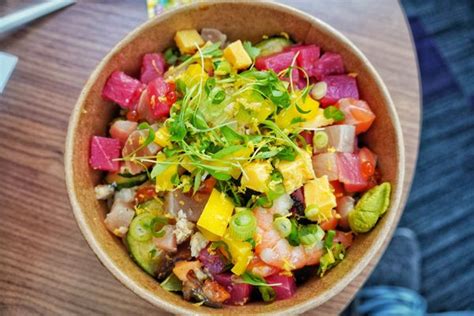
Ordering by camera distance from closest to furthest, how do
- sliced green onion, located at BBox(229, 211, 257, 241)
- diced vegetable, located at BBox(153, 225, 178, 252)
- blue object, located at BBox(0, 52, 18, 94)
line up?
sliced green onion, located at BBox(229, 211, 257, 241)
diced vegetable, located at BBox(153, 225, 178, 252)
blue object, located at BBox(0, 52, 18, 94)

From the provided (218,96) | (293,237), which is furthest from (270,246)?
(218,96)

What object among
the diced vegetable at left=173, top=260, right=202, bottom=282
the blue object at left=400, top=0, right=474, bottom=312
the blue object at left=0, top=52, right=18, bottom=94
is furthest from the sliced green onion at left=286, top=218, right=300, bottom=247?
the blue object at left=400, top=0, right=474, bottom=312

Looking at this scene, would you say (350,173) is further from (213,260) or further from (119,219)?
(119,219)

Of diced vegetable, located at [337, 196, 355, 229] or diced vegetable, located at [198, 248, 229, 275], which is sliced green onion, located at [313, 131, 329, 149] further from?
diced vegetable, located at [198, 248, 229, 275]

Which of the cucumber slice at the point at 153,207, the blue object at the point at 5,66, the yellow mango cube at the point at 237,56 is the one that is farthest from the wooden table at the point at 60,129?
the yellow mango cube at the point at 237,56

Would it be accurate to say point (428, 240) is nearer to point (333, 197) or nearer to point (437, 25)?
point (437, 25)

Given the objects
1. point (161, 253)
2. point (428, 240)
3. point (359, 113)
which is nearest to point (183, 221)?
point (161, 253)
